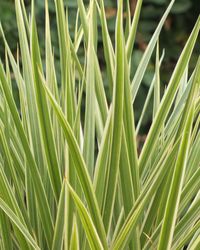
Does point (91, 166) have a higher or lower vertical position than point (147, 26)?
lower

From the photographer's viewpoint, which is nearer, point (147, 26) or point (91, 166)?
point (91, 166)

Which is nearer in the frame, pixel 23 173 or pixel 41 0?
pixel 23 173

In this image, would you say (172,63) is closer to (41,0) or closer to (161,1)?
(161,1)

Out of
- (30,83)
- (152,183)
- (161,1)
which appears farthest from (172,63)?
(152,183)

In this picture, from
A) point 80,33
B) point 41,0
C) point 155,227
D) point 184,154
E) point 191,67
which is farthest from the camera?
point 191,67

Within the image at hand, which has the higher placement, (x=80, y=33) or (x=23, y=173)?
(x=80, y=33)

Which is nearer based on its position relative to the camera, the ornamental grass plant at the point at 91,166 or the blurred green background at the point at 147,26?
the ornamental grass plant at the point at 91,166

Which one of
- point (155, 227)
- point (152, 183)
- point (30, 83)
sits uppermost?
point (30, 83)

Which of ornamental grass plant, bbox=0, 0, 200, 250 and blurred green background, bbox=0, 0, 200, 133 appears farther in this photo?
blurred green background, bbox=0, 0, 200, 133
